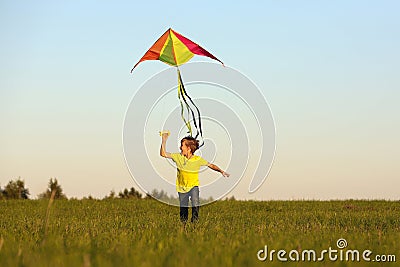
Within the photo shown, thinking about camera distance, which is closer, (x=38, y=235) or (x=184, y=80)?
(x=38, y=235)

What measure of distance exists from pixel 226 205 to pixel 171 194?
9.81 meters

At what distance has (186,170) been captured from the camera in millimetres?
14383

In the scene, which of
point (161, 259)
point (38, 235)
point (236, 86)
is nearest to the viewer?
point (161, 259)

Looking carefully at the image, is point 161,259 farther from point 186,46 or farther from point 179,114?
point 186,46

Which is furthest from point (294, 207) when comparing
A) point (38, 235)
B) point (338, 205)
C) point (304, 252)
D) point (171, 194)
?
point (304, 252)

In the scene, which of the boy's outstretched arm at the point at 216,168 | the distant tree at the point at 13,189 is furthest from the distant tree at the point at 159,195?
the distant tree at the point at 13,189

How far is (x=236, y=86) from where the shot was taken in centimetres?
1315

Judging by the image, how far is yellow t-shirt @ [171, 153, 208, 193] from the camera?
14.3 metres

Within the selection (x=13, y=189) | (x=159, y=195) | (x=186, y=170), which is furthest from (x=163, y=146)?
(x=13, y=189)

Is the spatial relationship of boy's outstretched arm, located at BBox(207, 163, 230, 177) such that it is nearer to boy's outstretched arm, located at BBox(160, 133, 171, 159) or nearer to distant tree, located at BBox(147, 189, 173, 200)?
boy's outstretched arm, located at BBox(160, 133, 171, 159)

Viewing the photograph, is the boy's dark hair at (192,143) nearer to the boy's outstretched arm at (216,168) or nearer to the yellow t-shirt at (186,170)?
the yellow t-shirt at (186,170)

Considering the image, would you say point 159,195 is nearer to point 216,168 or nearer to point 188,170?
point 188,170

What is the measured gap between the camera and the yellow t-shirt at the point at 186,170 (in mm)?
14328

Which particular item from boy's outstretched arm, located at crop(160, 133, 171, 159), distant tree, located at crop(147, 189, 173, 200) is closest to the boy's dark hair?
boy's outstretched arm, located at crop(160, 133, 171, 159)
